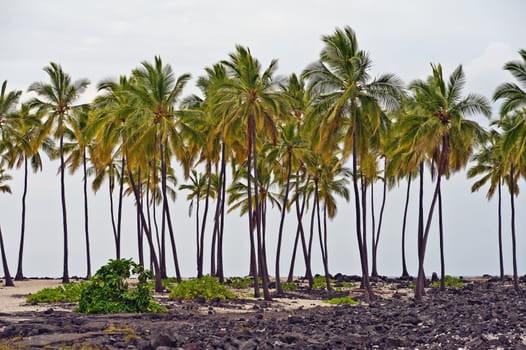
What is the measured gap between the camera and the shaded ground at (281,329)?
1516cm

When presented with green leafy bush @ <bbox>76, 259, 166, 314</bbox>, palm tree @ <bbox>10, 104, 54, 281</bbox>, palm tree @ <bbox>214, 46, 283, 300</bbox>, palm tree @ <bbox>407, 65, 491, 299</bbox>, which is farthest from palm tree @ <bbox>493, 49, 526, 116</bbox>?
palm tree @ <bbox>10, 104, 54, 281</bbox>

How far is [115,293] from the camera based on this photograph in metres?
23.8

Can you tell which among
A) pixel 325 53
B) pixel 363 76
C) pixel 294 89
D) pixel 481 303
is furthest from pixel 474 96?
pixel 294 89

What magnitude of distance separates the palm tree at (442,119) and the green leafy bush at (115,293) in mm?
13419

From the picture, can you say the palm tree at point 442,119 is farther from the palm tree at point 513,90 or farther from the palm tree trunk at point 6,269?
the palm tree trunk at point 6,269

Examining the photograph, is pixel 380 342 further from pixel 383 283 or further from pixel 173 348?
pixel 383 283

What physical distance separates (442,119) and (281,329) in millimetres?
16016

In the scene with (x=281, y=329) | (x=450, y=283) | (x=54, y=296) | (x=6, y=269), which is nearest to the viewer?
(x=281, y=329)

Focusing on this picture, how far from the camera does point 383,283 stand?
4453 centimetres

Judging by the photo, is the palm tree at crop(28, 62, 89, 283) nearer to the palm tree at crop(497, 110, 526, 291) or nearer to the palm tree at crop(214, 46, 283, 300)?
the palm tree at crop(214, 46, 283, 300)

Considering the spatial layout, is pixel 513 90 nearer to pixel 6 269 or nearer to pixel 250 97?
pixel 250 97

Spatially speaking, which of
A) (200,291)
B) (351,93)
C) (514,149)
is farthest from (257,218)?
(514,149)

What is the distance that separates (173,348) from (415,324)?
732cm

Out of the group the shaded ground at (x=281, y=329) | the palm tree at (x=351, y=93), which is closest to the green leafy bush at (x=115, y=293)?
the shaded ground at (x=281, y=329)
